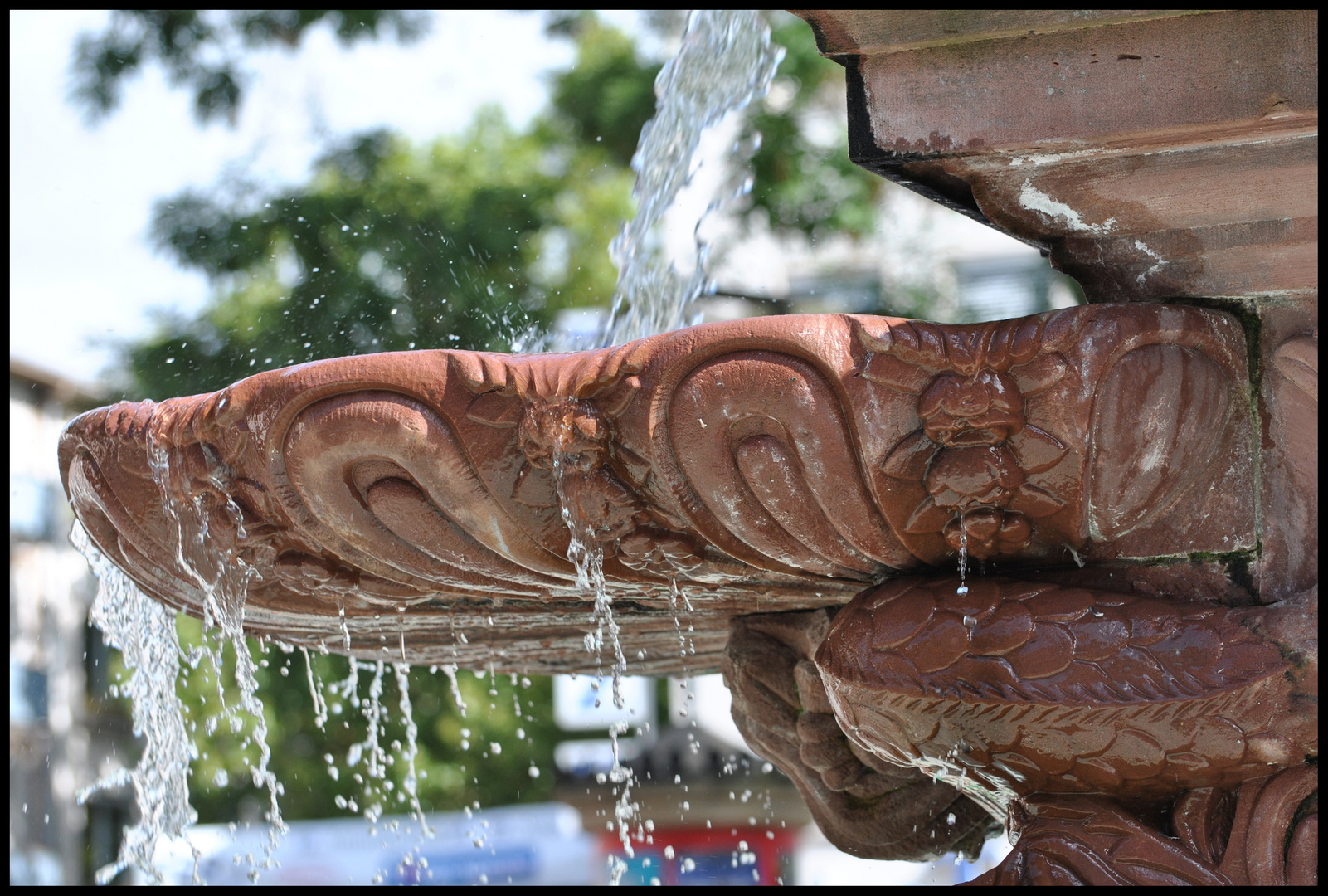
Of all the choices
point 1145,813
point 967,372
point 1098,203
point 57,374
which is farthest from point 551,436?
point 57,374

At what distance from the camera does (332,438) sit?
1634 mm

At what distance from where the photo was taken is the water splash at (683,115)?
448 cm

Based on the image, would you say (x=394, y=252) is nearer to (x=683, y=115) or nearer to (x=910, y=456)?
(x=683, y=115)

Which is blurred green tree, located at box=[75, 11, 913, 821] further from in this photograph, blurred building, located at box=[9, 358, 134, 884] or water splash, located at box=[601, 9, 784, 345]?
blurred building, located at box=[9, 358, 134, 884]

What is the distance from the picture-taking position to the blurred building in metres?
13.9

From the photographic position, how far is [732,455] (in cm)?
156

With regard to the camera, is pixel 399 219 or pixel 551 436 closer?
pixel 551 436

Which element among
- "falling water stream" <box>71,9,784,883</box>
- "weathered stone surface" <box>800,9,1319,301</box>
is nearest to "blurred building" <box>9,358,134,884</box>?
"falling water stream" <box>71,9,784,883</box>

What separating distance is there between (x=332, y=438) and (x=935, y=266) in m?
7.39

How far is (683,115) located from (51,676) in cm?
1244

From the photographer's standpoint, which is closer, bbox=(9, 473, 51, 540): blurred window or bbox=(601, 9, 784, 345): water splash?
bbox=(601, 9, 784, 345): water splash

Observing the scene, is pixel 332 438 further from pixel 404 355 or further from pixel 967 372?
pixel 967 372

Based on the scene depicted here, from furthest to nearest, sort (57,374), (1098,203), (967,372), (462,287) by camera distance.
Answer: (57,374) < (462,287) < (1098,203) < (967,372)

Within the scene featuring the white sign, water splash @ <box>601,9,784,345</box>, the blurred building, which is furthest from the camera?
the blurred building
